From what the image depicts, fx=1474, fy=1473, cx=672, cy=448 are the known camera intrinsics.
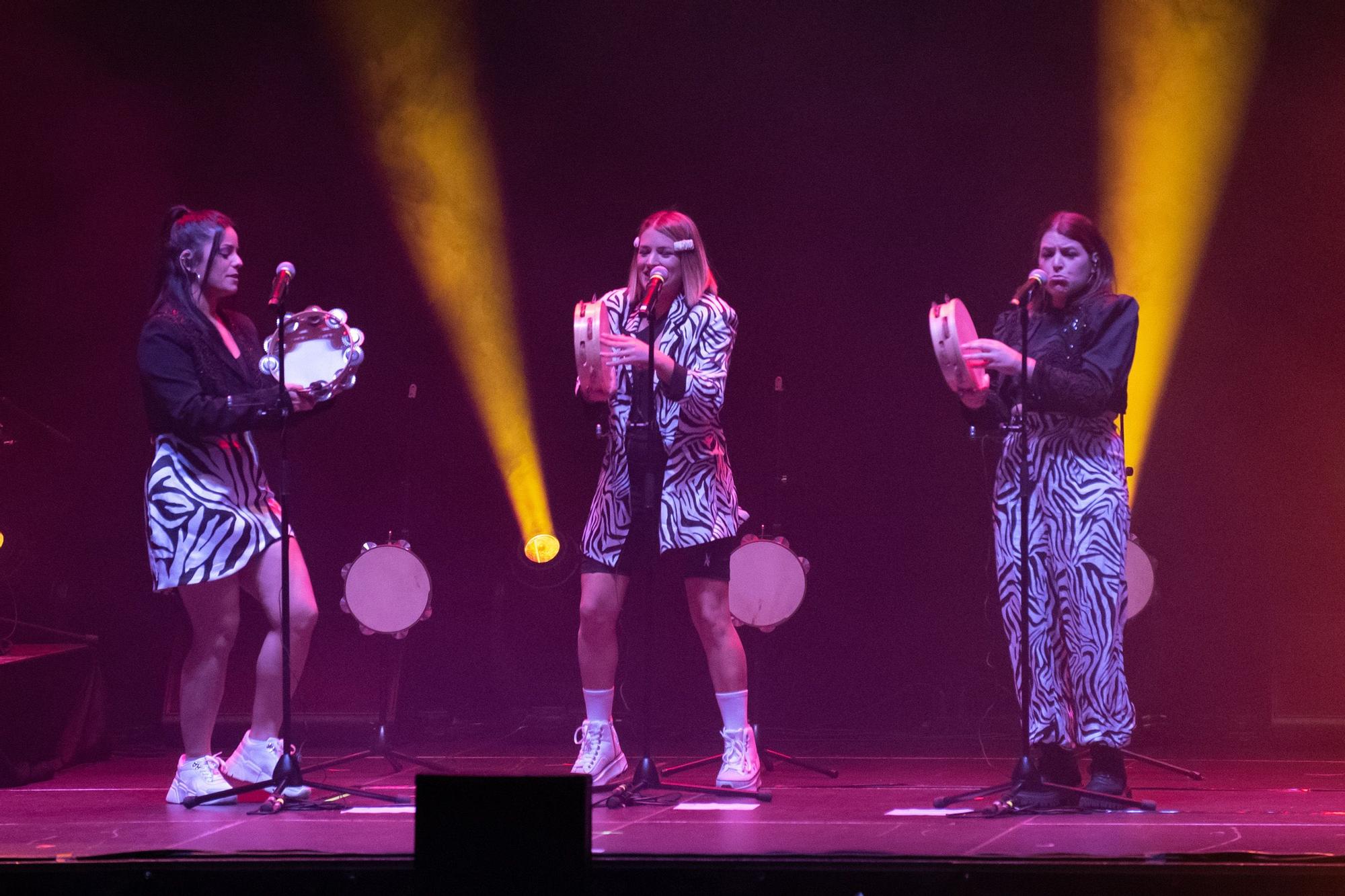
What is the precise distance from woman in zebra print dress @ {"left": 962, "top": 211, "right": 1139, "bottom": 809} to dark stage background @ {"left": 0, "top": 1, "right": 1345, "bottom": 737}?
2.26 metres

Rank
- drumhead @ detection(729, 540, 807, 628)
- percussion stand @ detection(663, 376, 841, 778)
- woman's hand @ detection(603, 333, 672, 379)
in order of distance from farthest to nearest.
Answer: drumhead @ detection(729, 540, 807, 628) → percussion stand @ detection(663, 376, 841, 778) → woman's hand @ detection(603, 333, 672, 379)

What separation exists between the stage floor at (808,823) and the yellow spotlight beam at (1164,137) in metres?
2.23

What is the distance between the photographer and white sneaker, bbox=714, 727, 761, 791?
16.3 ft

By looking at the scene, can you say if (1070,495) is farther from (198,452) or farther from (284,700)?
(198,452)

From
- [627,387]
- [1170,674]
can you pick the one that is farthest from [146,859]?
[1170,674]

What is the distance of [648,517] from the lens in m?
4.89

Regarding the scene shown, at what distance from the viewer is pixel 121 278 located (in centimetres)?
736

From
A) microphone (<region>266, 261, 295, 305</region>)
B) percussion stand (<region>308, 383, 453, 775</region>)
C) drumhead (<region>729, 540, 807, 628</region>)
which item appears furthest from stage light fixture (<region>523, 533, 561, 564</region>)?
microphone (<region>266, 261, 295, 305</region>)

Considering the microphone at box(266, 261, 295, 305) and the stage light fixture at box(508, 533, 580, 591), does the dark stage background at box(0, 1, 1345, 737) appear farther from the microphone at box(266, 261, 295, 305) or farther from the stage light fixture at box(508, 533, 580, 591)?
the microphone at box(266, 261, 295, 305)

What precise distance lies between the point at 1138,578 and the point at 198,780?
3722mm

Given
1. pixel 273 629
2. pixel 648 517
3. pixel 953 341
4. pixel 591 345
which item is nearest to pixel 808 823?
pixel 648 517

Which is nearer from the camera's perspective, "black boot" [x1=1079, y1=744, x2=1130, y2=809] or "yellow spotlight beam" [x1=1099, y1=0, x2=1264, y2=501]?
"black boot" [x1=1079, y1=744, x2=1130, y2=809]

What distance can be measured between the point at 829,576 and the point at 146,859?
4.33m

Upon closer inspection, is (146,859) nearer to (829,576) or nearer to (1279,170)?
(829,576)
